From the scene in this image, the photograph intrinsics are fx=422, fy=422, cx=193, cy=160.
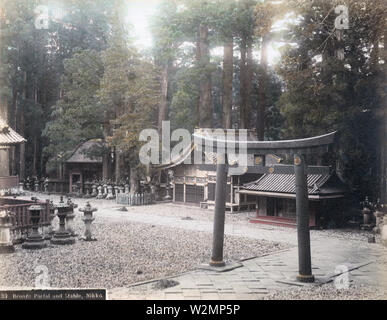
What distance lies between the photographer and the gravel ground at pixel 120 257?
9680 mm

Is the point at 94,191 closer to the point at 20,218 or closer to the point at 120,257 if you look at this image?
the point at 20,218

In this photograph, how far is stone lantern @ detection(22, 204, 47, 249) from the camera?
42.8 ft

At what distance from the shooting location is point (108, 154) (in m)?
31.8

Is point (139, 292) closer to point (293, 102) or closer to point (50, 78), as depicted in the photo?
point (293, 102)

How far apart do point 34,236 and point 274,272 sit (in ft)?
24.6

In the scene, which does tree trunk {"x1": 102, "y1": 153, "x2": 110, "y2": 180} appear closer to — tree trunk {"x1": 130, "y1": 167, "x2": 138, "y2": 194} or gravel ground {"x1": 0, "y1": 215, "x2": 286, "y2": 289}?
tree trunk {"x1": 130, "y1": 167, "x2": 138, "y2": 194}

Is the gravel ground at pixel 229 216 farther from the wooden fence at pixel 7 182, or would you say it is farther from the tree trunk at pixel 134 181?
the wooden fence at pixel 7 182

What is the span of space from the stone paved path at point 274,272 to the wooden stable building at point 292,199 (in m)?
1.27

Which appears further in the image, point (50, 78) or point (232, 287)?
point (50, 78)

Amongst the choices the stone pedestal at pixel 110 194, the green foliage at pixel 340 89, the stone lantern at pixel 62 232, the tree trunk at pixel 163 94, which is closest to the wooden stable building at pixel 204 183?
the stone pedestal at pixel 110 194

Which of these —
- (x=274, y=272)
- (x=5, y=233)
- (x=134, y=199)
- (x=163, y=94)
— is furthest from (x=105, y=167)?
(x=274, y=272)

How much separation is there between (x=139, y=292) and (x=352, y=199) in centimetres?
1392

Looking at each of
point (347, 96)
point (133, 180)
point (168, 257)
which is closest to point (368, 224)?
point (347, 96)

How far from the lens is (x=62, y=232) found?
14008 millimetres
